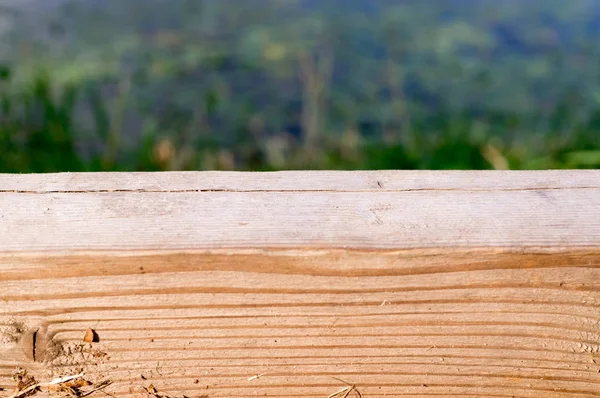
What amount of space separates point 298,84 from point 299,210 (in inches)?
167

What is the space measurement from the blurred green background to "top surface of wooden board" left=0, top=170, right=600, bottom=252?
2.02 meters

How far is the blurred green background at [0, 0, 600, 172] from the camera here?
10.7ft

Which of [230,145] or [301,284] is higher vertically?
[230,145]

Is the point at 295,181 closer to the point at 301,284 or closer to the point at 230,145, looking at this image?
the point at 301,284

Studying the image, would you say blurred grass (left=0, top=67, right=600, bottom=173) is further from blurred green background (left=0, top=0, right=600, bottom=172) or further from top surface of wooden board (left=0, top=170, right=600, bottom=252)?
top surface of wooden board (left=0, top=170, right=600, bottom=252)

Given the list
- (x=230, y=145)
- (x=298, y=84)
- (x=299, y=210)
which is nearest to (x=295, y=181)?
(x=299, y=210)

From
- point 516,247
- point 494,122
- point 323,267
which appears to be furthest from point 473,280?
point 494,122

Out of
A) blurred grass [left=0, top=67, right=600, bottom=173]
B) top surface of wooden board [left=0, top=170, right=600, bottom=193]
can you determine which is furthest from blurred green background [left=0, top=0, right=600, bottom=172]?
top surface of wooden board [left=0, top=170, right=600, bottom=193]

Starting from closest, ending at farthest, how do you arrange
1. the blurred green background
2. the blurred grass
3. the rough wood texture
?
the rough wood texture < the blurred grass < the blurred green background

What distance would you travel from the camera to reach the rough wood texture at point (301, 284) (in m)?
0.75

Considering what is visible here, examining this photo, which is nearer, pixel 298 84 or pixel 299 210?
pixel 299 210

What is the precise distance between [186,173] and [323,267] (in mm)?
260

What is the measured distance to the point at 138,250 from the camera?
734mm

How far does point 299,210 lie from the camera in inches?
31.6
